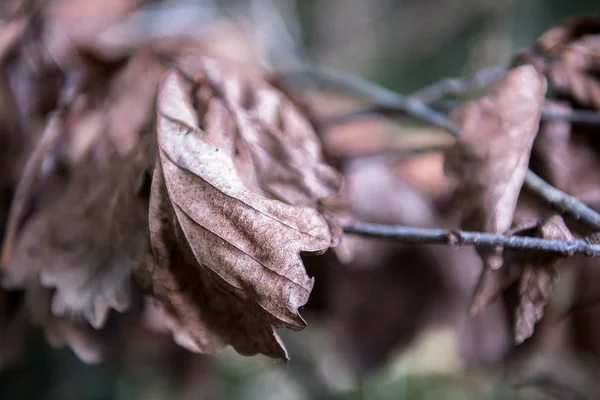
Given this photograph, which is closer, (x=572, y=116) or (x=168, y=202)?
(x=168, y=202)

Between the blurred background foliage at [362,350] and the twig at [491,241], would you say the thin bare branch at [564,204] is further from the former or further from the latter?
the blurred background foliage at [362,350]

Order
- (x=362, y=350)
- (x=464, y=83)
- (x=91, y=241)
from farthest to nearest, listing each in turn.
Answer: (x=362, y=350)
(x=464, y=83)
(x=91, y=241)

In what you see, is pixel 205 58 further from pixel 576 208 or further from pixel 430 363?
pixel 430 363

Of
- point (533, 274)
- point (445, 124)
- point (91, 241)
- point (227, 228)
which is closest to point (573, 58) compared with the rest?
point (445, 124)

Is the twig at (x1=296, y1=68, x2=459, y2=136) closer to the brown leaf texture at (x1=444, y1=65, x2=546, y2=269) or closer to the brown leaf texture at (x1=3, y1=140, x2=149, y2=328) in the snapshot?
the brown leaf texture at (x1=444, y1=65, x2=546, y2=269)

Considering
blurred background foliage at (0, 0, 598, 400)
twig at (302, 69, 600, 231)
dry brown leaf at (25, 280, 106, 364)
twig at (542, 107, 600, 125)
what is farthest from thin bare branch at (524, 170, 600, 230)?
dry brown leaf at (25, 280, 106, 364)

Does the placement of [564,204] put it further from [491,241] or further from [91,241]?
[91,241]

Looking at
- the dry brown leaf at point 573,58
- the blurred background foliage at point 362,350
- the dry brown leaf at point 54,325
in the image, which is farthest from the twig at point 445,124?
the dry brown leaf at point 54,325
